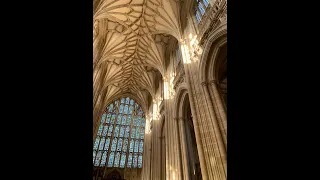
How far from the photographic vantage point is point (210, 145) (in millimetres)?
7105

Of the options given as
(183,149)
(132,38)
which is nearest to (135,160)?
(183,149)

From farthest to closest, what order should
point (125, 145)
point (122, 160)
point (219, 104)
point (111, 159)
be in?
1. point (125, 145)
2. point (122, 160)
3. point (111, 159)
4. point (219, 104)

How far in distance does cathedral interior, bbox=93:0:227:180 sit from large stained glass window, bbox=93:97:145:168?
11cm

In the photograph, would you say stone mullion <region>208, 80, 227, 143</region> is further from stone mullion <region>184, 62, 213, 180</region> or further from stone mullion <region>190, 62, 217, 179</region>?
stone mullion <region>184, 62, 213, 180</region>

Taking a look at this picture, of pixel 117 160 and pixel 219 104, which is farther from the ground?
pixel 219 104

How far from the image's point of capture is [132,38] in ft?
53.1

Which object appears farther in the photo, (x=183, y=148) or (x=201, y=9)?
(x=183, y=148)

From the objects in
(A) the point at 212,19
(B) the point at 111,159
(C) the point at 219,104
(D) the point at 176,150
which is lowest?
(B) the point at 111,159

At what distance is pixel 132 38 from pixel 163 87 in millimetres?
5483

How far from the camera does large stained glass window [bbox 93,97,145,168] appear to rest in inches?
774

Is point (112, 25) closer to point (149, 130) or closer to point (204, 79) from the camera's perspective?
point (204, 79)

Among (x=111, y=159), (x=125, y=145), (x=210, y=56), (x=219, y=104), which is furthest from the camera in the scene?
(x=125, y=145)

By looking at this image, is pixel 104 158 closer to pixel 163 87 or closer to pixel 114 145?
pixel 114 145
